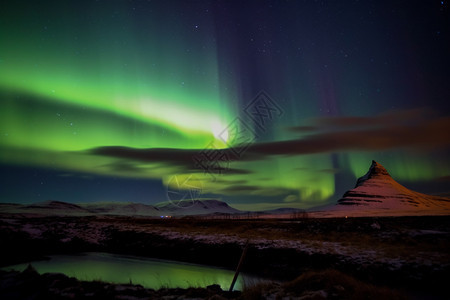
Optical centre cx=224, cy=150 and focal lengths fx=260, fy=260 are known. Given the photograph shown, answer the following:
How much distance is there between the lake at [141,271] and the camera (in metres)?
19.8

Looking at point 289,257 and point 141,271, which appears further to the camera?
point 141,271

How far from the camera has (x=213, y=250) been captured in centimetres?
2956

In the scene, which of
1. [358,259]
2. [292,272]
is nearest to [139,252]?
[292,272]

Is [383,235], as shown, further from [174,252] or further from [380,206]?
[380,206]

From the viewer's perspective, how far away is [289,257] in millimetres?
23375

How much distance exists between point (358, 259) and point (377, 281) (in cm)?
310

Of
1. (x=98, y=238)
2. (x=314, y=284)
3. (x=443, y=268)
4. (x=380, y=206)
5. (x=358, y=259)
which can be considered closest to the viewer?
(x=314, y=284)

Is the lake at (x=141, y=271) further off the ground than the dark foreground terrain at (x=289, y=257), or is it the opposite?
the dark foreground terrain at (x=289, y=257)

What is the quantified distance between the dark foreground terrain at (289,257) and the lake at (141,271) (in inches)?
94.3

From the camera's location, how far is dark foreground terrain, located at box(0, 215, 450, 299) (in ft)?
40.8

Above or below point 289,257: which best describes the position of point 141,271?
below

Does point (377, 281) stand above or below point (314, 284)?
below

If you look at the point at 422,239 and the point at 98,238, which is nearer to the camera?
the point at 422,239

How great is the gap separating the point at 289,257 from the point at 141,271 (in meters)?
13.6
